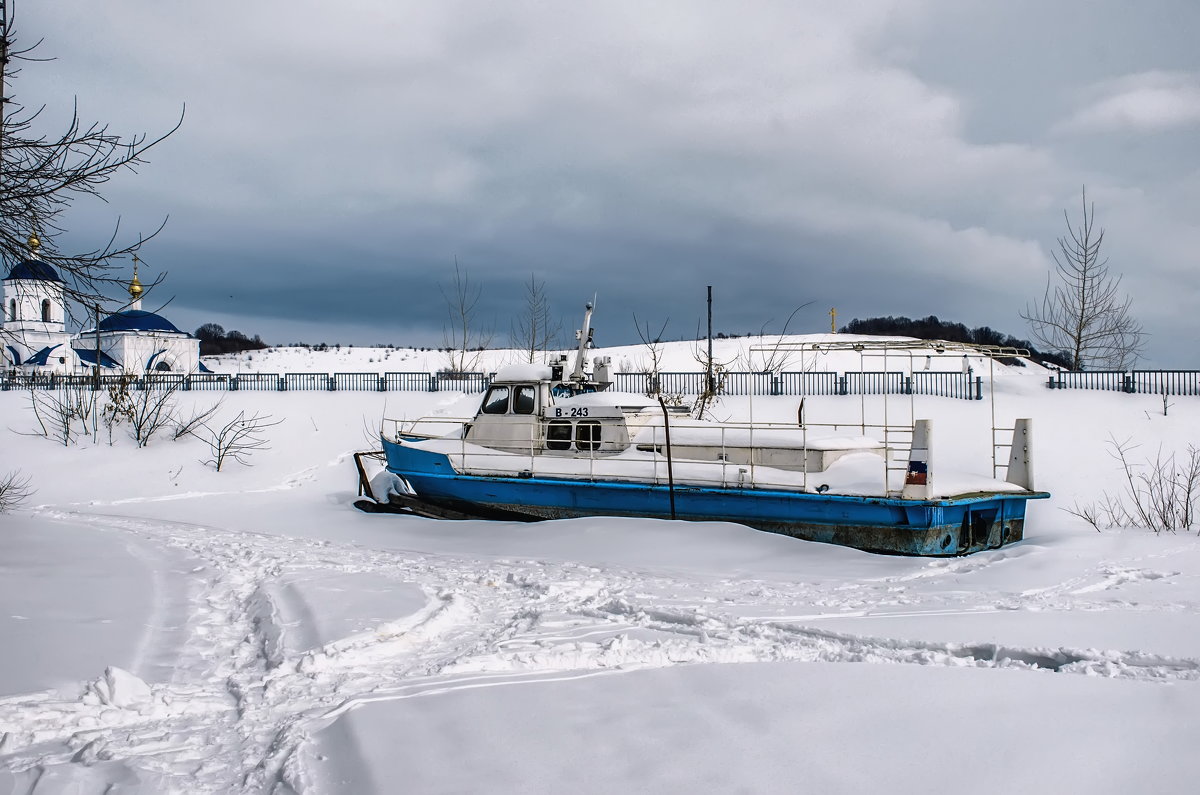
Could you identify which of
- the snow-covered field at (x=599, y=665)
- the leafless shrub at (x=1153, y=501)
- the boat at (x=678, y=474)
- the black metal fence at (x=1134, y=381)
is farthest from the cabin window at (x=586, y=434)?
the black metal fence at (x=1134, y=381)

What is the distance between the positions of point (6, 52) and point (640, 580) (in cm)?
856

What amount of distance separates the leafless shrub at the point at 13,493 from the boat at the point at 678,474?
7.87 m

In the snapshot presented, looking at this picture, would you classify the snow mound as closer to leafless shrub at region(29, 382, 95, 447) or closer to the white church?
leafless shrub at region(29, 382, 95, 447)

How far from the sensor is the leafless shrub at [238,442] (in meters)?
24.9

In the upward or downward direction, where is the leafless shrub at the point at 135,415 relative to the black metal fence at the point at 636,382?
downward

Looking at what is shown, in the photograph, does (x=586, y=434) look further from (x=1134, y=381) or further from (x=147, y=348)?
(x=147, y=348)

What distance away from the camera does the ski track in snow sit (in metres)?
4.54

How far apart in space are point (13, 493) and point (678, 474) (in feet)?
57.7

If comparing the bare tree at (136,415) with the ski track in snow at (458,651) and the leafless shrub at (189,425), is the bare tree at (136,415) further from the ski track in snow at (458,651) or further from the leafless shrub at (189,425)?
the ski track in snow at (458,651)

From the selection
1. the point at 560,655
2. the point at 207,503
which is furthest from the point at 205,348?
the point at 560,655

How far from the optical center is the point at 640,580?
31.1 feet

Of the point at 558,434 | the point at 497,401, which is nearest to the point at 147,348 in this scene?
the point at 497,401

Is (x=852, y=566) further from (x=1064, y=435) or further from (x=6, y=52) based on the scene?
(x=1064, y=435)

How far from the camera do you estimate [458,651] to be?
21.0 ft
